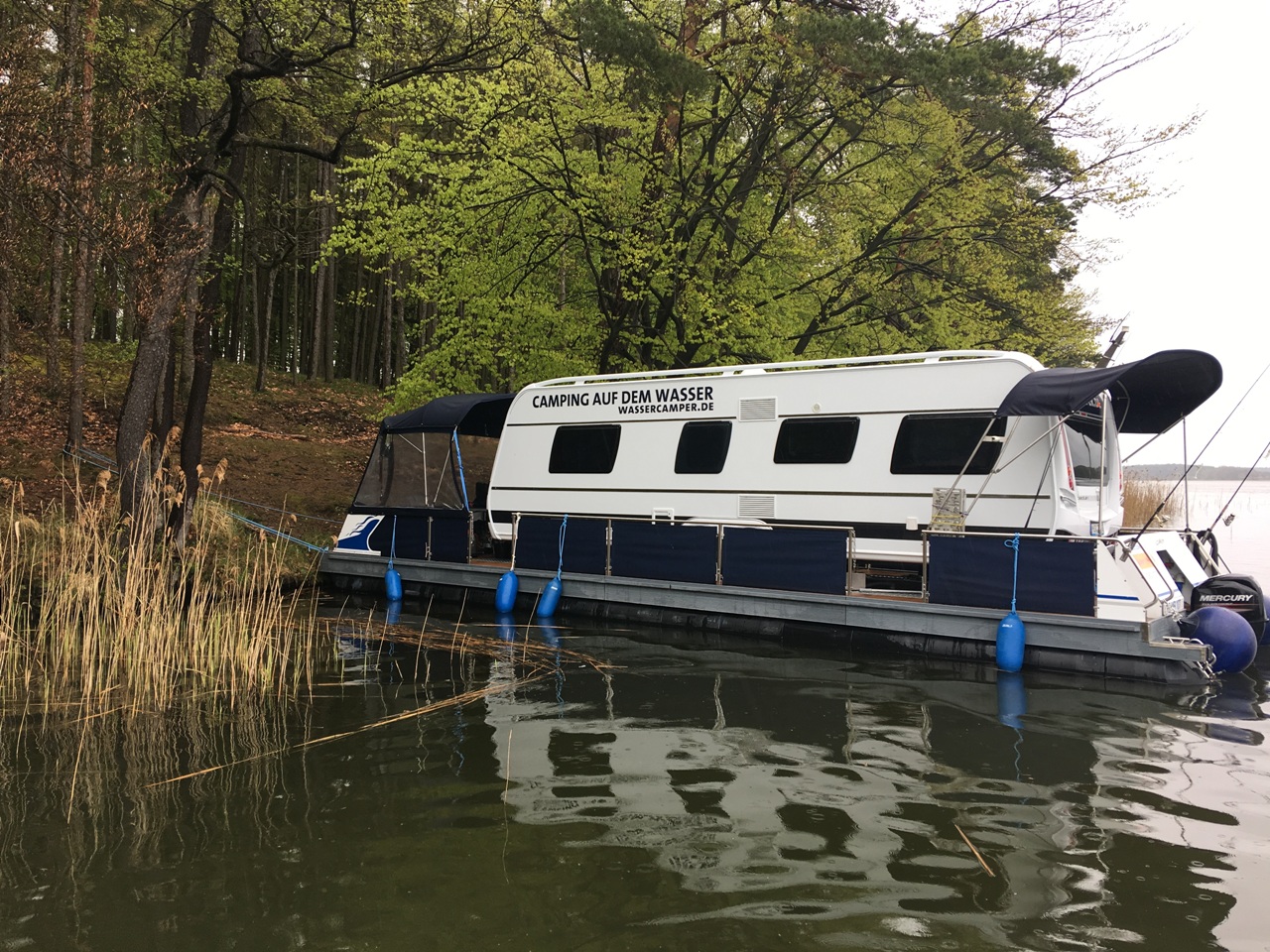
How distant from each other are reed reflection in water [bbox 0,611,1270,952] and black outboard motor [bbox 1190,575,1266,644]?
1382 millimetres

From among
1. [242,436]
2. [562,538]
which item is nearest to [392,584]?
[562,538]

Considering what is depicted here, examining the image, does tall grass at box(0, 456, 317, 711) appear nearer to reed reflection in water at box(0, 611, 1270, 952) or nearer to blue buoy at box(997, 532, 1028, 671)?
reed reflection in water at box(0, 611, 1270, 952)

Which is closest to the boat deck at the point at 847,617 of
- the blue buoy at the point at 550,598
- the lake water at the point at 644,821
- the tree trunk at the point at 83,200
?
the blue buoy at the point at 550,598

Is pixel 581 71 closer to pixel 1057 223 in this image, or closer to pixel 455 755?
pixel 1057 223

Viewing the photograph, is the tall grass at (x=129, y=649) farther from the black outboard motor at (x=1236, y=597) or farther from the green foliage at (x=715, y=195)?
the black outboard motor at (x=1236, y=597)

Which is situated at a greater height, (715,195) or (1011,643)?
(715,195)

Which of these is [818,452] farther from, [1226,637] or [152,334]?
[152,334]

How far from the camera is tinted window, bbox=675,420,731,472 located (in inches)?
510

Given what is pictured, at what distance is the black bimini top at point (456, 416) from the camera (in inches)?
578

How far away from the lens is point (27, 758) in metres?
6.25

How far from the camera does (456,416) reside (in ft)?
48.0

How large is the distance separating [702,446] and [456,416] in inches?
155

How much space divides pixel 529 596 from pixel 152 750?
282 inches

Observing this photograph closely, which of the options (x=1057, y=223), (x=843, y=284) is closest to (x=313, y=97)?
(x=843, y=284)
